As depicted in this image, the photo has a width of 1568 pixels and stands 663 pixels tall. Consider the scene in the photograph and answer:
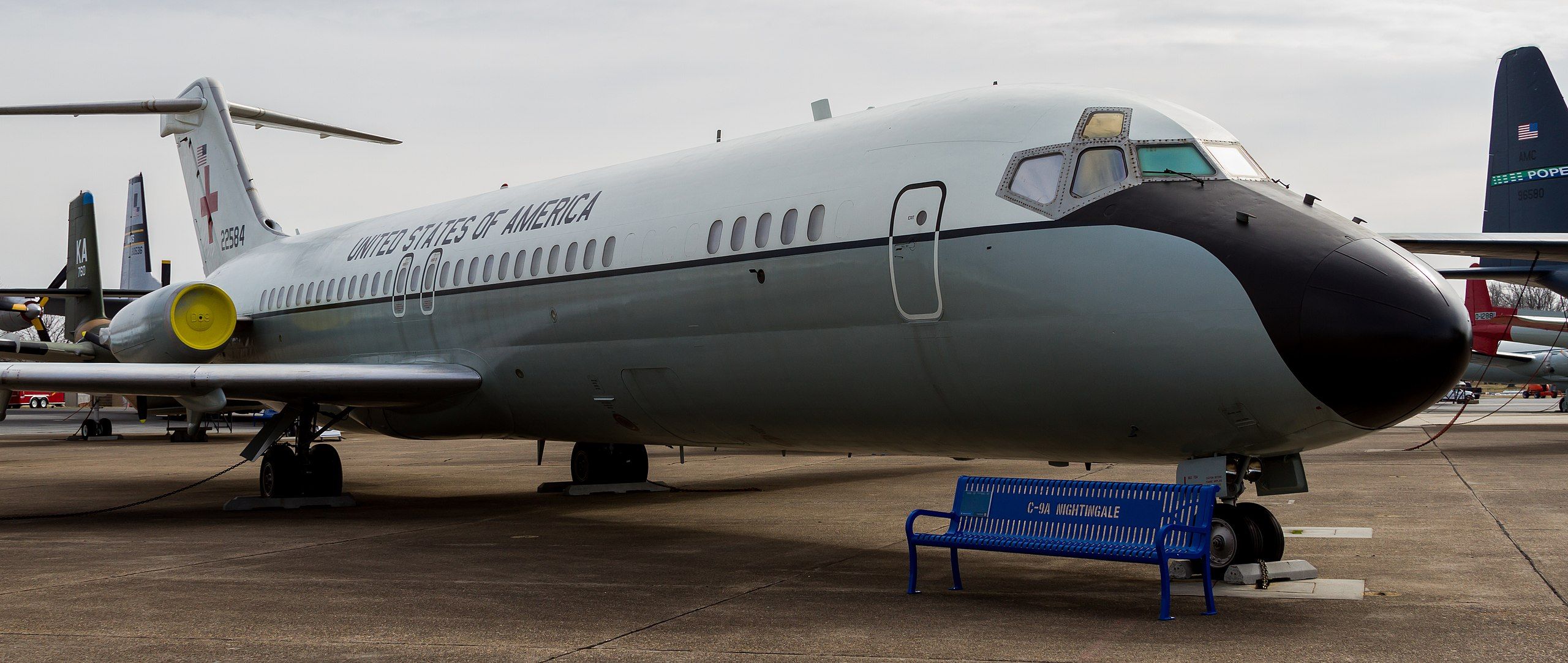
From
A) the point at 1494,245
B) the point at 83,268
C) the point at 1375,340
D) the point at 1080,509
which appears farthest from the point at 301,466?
the point at 83,268

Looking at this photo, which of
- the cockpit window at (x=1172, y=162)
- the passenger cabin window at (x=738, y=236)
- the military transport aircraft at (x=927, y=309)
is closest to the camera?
the military transport aircraft at (x=927, y=309)

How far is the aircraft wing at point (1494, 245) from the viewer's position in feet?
54.2

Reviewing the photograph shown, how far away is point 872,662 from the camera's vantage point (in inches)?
228

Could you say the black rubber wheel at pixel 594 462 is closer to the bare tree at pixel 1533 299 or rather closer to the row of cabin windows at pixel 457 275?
the row of cabin windows at pixel 457 275

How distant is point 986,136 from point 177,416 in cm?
3818

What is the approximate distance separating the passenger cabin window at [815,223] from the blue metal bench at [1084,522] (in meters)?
1.96

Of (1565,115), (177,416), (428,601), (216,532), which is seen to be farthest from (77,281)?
(1565,115)

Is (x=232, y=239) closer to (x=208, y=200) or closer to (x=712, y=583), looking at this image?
(x=208, y=200)

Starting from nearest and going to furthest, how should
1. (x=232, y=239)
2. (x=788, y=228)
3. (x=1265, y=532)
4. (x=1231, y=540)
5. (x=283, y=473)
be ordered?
(x=1231, y=540)
(x=1265, y=532)
(x=788, y=228)
(x=283, y=473)
(x=232, y=239)

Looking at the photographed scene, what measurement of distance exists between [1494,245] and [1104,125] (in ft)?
42.0

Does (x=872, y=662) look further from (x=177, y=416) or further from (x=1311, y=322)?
(x=177, y=416)

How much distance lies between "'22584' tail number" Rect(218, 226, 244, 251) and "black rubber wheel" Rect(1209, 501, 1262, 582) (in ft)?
53.4

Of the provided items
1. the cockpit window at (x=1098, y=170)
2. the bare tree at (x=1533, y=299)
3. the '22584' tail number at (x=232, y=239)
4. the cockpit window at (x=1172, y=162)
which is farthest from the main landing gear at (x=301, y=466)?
the bare tree at (x=1533, y=299)

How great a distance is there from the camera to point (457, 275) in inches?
510
